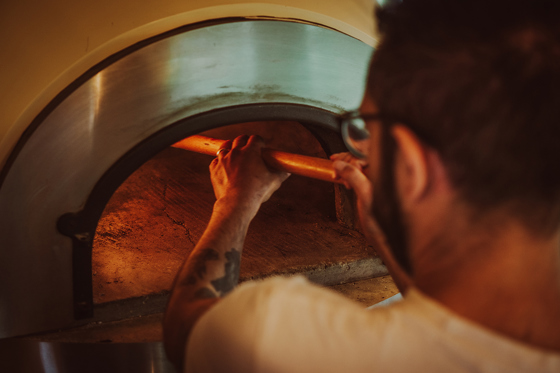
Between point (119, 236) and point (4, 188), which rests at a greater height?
point (4, 188)

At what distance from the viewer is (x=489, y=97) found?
0.48 m

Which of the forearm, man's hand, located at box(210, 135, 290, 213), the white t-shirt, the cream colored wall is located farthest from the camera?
man's hand, located at box(210, 135, 290, 213)

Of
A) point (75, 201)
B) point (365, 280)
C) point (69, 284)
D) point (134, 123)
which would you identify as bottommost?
point (365, 280)

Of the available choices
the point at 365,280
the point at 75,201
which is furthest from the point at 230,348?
the point at 365,280

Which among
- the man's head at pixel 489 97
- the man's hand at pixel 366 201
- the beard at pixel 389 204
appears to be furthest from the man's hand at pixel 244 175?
the man's head at pixel 489 97

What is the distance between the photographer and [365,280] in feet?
4.62

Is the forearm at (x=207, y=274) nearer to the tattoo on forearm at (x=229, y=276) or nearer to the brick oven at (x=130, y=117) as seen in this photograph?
the tattoo on forearm at (x=229, y=276)

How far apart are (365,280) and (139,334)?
66 cm

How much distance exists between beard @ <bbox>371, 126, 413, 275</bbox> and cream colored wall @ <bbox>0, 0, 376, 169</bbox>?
542mm

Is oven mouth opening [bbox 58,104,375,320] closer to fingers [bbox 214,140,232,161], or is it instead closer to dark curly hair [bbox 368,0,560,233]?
fingers [bbox 214,140,232,161]

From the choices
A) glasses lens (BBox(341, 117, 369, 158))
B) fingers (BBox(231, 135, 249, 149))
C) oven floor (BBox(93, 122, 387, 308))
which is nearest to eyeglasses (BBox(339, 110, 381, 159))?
glasses lens (BBox(341, 117, 369, 158))

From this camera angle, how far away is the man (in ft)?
1.58

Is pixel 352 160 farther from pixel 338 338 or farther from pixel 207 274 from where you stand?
pixel 338 338

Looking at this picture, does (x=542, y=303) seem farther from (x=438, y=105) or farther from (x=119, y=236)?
(x=119, y=236)
